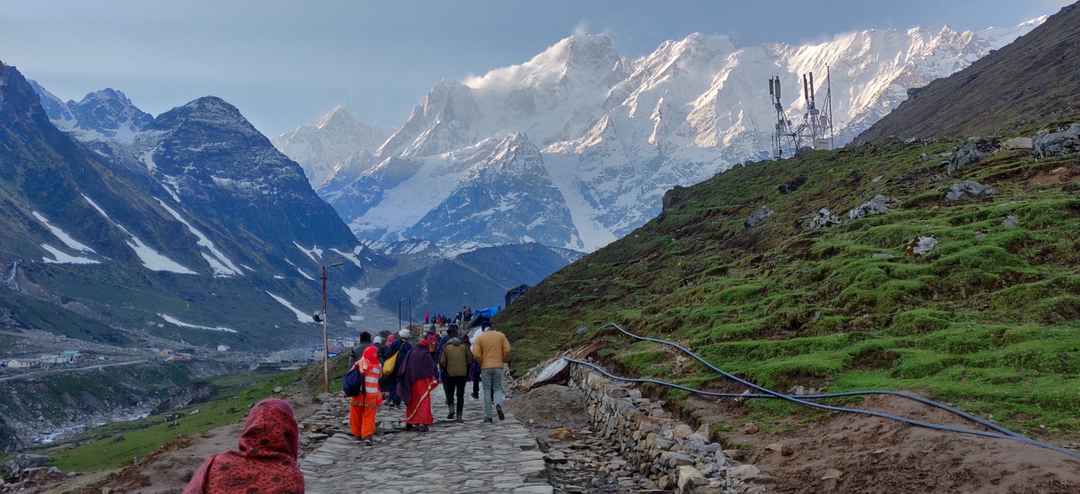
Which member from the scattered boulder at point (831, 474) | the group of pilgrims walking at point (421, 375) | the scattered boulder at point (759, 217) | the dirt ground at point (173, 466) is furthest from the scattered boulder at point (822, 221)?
the scattered boulder at point (831, 474)

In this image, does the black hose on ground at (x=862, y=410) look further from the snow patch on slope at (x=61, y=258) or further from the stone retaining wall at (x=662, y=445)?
the snow patch on slope at (x=61, y=258)

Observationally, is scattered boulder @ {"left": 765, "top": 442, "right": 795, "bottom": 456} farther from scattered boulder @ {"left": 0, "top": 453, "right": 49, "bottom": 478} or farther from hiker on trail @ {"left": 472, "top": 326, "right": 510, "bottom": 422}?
scattered boulder @ {"left": 0, "top": 453, "right": 49, "bottom": 478}

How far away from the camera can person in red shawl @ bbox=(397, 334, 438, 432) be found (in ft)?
52.4

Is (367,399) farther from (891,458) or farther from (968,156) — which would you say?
(968,156)

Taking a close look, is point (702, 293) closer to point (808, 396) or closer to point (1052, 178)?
point (1052, 178)

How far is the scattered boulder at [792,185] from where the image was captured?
146 ft

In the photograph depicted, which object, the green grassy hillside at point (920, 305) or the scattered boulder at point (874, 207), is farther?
the scattered boulder at point (874, 207)

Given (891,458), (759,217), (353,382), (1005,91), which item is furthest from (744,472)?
(1005,91)

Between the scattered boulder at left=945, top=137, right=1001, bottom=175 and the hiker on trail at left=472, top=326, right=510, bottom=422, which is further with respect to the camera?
the scattered boulder at left=945, top=137, right=1001, bottom=175

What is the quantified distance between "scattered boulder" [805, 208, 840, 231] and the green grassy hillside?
0.45 meters

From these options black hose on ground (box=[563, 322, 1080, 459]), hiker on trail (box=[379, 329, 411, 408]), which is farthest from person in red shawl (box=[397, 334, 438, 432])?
black hose on ground (box=[563, 322, 1080, 459])

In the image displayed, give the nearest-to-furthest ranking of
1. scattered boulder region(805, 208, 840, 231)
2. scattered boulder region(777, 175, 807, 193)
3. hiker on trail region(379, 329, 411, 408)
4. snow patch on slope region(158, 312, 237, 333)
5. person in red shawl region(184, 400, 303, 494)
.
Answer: person in red shawl region(184, 400, 303, 494), hiker on trail region(379, 329, 411, 408), scattered boulder region(805, 208, 840, 231), scattered boulder region(777, 175, 807, 193), snow patch on slope region(158, 312, 237, 333)

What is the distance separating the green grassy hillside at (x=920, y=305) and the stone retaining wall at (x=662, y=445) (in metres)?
1.03

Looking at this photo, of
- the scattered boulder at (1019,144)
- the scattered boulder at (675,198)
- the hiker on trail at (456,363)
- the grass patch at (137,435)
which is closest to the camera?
the hiker on trail at (456,363)
